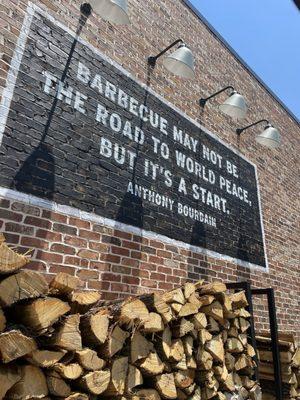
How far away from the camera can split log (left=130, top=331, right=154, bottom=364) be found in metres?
2.52

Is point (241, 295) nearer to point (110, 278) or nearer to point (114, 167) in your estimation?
point (110, 278)

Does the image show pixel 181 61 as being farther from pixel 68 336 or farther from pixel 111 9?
pixel 68 336

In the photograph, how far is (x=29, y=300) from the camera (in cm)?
204

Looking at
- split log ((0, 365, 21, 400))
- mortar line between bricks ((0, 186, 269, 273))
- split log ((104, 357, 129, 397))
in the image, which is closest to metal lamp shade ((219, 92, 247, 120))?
mortar line between bricks ((0, 186, 269, 273))

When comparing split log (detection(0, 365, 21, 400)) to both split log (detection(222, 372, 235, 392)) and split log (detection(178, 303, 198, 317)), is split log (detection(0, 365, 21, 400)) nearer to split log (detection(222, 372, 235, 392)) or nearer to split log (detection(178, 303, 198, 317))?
split log (detection(178, 303, 198, 317))

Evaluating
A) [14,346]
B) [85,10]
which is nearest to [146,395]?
[14,346]

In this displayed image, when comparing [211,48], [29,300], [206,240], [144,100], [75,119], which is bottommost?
[29,300]

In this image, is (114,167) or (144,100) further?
(144,100)

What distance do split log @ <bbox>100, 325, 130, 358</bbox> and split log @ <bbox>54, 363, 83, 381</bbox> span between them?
0.74 ft

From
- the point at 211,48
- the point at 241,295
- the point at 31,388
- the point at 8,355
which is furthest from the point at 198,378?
the point at 211,48

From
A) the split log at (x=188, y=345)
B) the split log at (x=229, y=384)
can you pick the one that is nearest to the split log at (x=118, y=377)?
the split log at (x=188, y=345)

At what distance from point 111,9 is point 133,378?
3252 mm

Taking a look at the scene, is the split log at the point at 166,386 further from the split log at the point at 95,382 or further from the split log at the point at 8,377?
the split log at the point at 8,377

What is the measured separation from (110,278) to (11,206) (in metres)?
1.20
